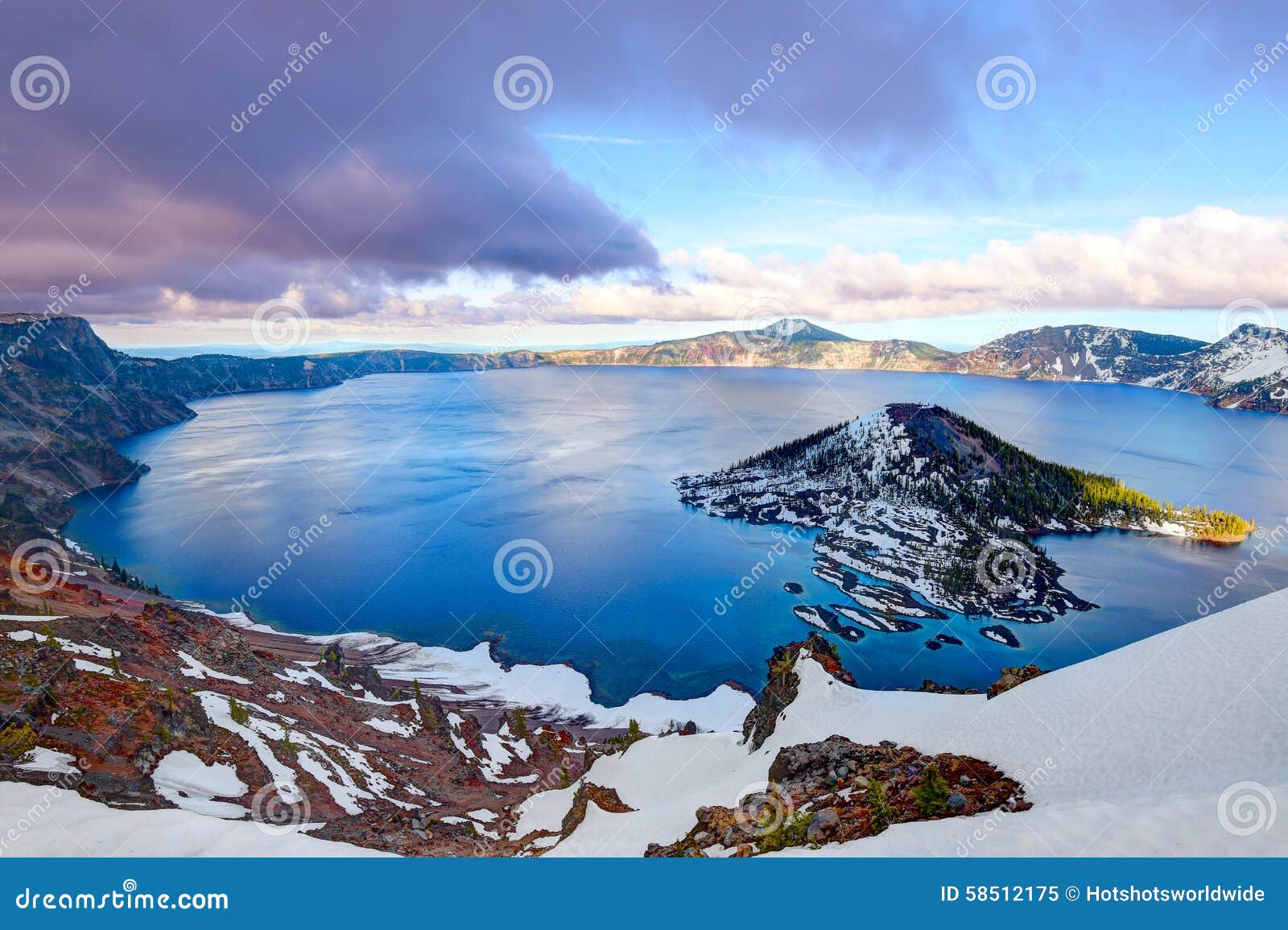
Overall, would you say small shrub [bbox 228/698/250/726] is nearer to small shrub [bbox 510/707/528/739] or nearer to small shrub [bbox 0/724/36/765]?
small shrub [bbox 0/724/36/765]

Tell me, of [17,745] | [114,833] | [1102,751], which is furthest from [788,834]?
[17,745]

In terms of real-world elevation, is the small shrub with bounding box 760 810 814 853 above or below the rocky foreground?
above

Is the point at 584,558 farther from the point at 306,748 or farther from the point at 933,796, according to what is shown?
the point at 933,796

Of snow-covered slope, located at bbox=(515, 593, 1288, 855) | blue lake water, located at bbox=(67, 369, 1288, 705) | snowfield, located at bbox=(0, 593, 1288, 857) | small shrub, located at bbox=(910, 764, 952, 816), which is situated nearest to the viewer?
snow-covered slope, located at bbox=(515, 593, 1288, 855)

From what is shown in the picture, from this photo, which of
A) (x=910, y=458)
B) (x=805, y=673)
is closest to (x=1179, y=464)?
(x=910, y=458)

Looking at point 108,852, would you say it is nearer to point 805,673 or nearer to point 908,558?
point 805,673

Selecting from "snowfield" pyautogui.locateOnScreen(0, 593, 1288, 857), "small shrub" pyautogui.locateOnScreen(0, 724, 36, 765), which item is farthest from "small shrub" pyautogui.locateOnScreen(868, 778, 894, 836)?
"small shrub" pyautogui.locateOnScreen(0, 724, 36, 765)

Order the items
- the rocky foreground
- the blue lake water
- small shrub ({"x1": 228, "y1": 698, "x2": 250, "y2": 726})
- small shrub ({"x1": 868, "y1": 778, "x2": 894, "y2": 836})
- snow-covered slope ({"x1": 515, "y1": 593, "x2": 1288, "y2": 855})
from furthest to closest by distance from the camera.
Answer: the blue lake water → small shrub ({"x1": 228, "y1": 698, "x2": 250, "y2": 726}) → the rocky foreground → small shrub ({"x1": 868, "y1": 778, "x2": 894, "y2": 836}) → snow-covered slope ({"x1": 515, "y1": 593, "x2": 1288, "y2": 855})
